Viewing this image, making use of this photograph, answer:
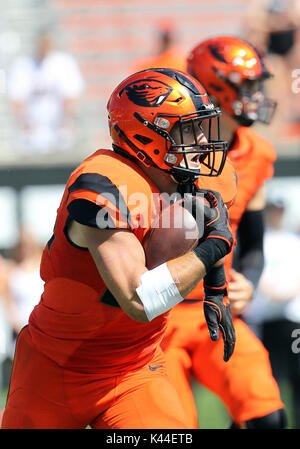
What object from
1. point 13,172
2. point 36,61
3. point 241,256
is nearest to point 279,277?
point 241,256

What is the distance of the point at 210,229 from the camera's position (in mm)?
2562

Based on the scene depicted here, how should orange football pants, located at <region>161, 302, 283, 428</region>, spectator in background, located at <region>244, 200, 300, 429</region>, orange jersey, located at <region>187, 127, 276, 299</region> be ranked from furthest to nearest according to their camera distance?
spectator in background, located at <region>244, 200, 300, 429</region>
orange jersey, located at <region>187, 127, 276, 299</region>
orange football pants, located at <region>161, 302, 283, 428</region>

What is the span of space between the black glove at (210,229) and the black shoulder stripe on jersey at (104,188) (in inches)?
9.8

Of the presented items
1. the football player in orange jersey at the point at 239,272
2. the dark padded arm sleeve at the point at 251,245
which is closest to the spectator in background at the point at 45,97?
the football player in orange jersey at the point at 239,272

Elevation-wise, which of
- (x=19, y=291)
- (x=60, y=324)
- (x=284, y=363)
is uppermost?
(x=60, y=324)

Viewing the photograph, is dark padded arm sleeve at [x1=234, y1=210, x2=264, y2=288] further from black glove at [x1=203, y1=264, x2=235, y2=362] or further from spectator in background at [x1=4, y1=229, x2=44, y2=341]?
spectator in background at [x1=4, y1=229, x2=44, y2=341]

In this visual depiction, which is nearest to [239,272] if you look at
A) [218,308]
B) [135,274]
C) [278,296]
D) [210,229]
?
[218,308]

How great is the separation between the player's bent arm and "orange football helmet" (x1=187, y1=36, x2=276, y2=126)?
139cm

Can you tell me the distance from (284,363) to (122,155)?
380cm

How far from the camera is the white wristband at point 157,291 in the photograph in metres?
2.41

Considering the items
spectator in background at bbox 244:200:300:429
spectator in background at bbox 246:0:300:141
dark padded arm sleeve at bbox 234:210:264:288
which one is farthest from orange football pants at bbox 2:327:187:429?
spectator in background at bbox 246:0:300:141

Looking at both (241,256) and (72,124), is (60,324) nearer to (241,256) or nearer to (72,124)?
(241,256)

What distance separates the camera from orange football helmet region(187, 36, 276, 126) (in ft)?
12.0
